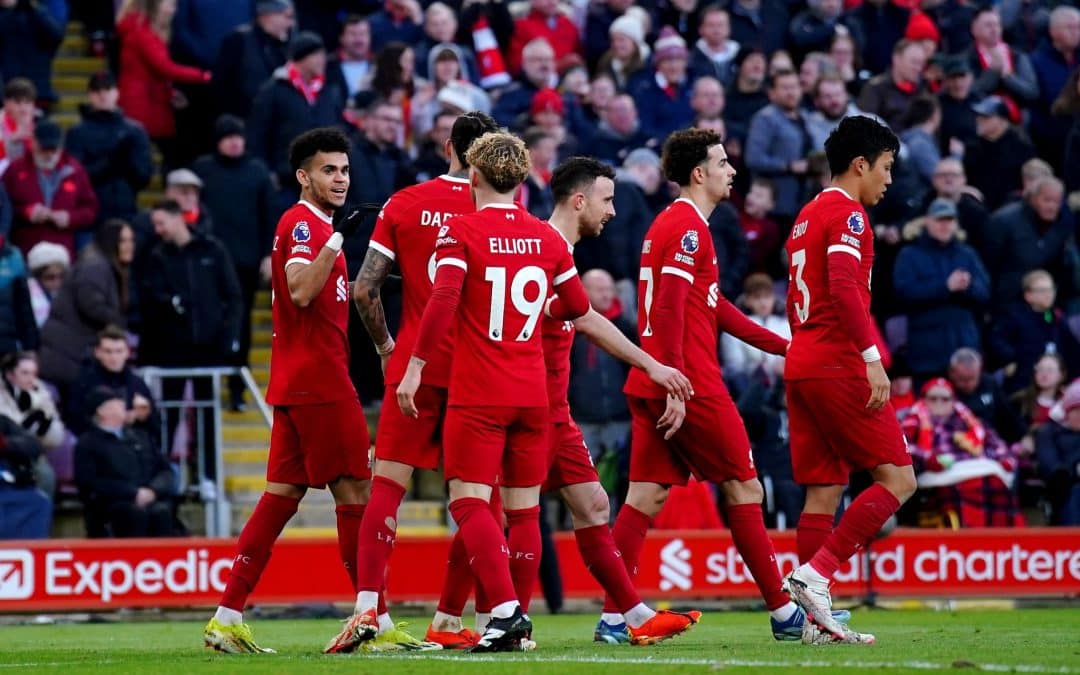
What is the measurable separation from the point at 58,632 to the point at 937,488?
768cm

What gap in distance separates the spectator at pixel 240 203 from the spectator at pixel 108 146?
0.64 metres

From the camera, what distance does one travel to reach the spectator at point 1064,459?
1808cm

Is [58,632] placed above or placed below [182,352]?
below

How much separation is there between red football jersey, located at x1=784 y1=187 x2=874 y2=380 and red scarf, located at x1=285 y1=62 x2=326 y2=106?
8943 millimetres

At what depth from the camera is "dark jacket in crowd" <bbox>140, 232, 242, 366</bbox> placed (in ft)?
57.4

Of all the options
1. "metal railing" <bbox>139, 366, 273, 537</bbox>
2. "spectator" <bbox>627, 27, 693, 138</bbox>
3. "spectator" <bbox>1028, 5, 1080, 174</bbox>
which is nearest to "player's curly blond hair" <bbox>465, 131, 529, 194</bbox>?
"metal railing" <bbox>139, 366, 273, 537</bbox>

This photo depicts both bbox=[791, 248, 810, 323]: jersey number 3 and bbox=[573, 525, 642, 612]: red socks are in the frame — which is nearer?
bbox=[573, 525, 642, 612]: red socks

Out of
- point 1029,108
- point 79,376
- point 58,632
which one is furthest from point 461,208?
point 1029,108

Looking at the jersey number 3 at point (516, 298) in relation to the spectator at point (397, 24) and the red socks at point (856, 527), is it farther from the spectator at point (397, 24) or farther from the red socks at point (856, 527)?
the spectator at point (397, 24)

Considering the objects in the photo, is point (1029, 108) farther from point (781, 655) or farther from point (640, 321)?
point (781, 655)

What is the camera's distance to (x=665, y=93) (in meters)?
21.4

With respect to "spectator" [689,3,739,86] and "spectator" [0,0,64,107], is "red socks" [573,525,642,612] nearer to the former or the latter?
"spectator" [0,0,64,107]

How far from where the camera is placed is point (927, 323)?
63.4 ft

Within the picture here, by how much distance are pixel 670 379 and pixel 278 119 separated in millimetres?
9281
